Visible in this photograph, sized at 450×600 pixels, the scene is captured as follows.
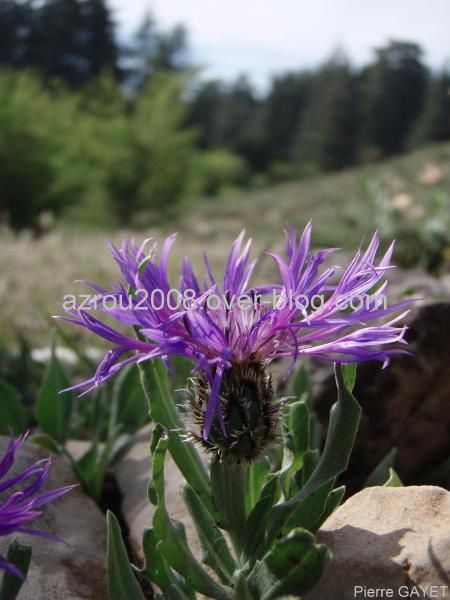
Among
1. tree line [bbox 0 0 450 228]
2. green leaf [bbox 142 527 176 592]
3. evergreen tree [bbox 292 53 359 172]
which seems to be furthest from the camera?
evergreen tree [bbox 292 53 359 172]

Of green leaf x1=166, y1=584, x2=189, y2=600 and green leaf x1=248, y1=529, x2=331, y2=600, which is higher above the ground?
green leaf x1=248, y1=529, x2=331, y2=600

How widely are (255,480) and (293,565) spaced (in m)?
0.41

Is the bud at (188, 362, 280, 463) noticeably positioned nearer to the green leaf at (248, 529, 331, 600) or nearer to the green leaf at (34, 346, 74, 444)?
the green leaf at (248, 529, 331, 600)

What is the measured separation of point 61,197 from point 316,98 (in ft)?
110

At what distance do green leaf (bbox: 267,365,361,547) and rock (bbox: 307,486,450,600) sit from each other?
0.14 m

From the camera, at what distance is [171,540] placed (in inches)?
53.2

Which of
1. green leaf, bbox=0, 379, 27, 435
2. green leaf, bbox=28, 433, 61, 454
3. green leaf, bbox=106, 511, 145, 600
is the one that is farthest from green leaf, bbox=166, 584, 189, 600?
green leaf, bbox=0, 379, 27, 435

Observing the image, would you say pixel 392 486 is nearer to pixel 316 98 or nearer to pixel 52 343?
pixel 52 343

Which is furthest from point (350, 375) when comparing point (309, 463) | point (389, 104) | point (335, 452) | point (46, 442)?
point (389, 104)

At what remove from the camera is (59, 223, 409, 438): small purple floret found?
3.88 ft

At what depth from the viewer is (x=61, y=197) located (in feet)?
53.8

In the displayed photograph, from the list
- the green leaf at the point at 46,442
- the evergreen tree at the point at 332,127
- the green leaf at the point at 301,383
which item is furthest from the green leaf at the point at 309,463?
the evergreen tree at the point at 332,127

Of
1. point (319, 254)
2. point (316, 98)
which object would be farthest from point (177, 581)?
point (316, 98)

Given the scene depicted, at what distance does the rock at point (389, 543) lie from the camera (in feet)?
4.17
